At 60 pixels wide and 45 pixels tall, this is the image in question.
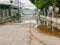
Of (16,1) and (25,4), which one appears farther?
(25,4)

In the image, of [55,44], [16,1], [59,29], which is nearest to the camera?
[55,44]

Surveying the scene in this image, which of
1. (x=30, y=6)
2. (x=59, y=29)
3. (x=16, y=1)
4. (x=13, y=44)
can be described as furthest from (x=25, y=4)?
(x=13, y=44)

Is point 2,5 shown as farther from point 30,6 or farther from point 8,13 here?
point 30,6

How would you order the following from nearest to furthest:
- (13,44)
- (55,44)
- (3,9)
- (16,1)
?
1. (55,44)
2. (13,44)
3. (3,9)
4. (16,1)

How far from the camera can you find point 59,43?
49.1 ft

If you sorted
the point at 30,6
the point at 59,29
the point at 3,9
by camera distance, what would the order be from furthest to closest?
the point at 30,6
the point at 3,9
the point at 59,29

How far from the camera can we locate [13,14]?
181ft

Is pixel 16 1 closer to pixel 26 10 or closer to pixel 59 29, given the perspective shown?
pixel 26 10

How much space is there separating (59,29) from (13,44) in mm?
8621

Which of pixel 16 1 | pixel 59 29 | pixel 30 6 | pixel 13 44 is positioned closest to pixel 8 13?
pixel 16 1

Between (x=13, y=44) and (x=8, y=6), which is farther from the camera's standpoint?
(x=8, y=6)

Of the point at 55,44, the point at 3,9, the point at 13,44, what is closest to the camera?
the point at 55,44

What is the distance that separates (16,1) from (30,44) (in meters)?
57.9

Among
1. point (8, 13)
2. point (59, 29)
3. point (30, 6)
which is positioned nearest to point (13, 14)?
point (8, 13)
